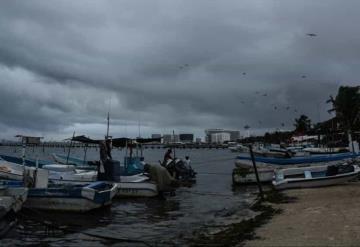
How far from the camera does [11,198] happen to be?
60.5ft

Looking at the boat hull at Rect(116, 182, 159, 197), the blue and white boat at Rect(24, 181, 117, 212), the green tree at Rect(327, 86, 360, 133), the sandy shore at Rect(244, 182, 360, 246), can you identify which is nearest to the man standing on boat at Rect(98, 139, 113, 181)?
the boat hull at Rect(116, 182, 159, 197)

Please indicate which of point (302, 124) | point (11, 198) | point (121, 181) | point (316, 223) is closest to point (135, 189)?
point (121, 181)

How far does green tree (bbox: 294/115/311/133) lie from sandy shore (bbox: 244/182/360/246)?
448 feet

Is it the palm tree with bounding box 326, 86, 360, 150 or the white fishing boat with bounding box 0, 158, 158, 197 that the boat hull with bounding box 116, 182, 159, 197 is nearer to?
the white fishing boat with bounding box 0, 158, 158, 197

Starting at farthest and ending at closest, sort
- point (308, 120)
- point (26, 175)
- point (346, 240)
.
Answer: point (308, 120) → point (26, 175) → point (346, 240)

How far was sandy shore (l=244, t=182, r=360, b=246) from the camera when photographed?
12594 millimetres

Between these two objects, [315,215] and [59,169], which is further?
[59,169]

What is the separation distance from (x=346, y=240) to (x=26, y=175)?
1443cm

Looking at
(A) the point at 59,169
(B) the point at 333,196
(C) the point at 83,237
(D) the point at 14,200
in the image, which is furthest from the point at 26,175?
(B) the point at 333,196

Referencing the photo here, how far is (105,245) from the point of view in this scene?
49.6ft

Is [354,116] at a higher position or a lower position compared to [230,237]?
higher

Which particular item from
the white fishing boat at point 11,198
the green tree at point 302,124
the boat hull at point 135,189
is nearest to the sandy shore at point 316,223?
the boat hull at point 135,189

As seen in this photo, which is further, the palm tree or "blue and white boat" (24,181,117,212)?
the palm tree

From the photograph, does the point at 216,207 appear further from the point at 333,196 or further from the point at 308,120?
the point at 308,120
